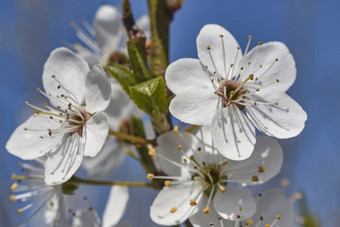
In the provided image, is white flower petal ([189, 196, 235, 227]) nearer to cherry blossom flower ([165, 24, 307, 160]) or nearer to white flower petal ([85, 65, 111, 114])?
cherry blossom flower ([165, 24, 307, 160])

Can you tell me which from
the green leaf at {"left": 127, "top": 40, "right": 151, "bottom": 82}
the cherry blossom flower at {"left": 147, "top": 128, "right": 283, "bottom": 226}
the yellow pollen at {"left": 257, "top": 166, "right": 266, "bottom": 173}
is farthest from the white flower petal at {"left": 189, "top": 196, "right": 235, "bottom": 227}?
the green leaf at {"left": 127, "top": 40, "right": 151, "bottom": 82}

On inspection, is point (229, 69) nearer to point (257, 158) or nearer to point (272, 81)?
point (272, 81)

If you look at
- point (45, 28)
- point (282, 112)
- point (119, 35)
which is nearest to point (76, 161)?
point (282, 112)

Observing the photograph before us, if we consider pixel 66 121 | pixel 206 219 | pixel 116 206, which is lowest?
pixel 116 206

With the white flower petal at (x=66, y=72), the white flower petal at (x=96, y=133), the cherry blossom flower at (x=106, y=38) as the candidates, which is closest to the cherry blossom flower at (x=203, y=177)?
the white flower petal at (x=96, y=133)

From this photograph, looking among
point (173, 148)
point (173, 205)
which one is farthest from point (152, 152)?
point (173, 205)

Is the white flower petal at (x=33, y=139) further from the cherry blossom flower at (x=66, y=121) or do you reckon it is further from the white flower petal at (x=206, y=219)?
the white flower petal at (x=206, y=219)

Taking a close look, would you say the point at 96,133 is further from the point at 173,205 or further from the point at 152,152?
the point at 173,205
